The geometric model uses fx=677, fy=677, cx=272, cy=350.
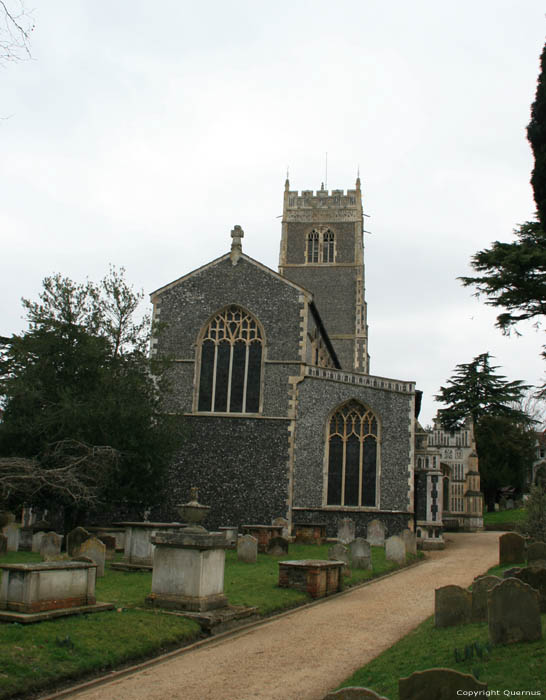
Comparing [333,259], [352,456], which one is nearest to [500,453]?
[333,259]

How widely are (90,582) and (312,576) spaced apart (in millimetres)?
4281

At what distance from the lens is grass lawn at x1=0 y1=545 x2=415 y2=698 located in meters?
6.73

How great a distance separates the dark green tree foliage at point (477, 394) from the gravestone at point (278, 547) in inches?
1361

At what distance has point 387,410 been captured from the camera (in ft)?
77.2

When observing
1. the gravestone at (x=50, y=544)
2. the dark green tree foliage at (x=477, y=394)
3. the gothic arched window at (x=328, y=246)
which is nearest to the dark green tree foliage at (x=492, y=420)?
the dark green tree foliage at (x=477, y=394)

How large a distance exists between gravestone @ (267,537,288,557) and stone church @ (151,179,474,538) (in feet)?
Answer: 13.7

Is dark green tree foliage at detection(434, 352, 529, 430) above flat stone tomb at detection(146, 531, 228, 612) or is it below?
above

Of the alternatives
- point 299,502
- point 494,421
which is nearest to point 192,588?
point 299,502

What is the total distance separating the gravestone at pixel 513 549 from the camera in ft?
53.3

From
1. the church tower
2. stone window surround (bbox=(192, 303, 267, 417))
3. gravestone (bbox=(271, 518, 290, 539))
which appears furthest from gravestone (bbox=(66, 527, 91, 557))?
the church tower

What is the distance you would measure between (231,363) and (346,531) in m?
7.29

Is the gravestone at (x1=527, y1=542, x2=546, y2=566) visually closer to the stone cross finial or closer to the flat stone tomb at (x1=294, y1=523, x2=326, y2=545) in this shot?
the flat stone tomb at (x1=294, y1=523, x2=326, y2=545)

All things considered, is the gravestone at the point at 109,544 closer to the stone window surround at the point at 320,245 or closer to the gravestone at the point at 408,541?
the gravestone at the point at 408,541

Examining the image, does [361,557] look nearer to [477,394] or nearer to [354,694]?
[354,694]
